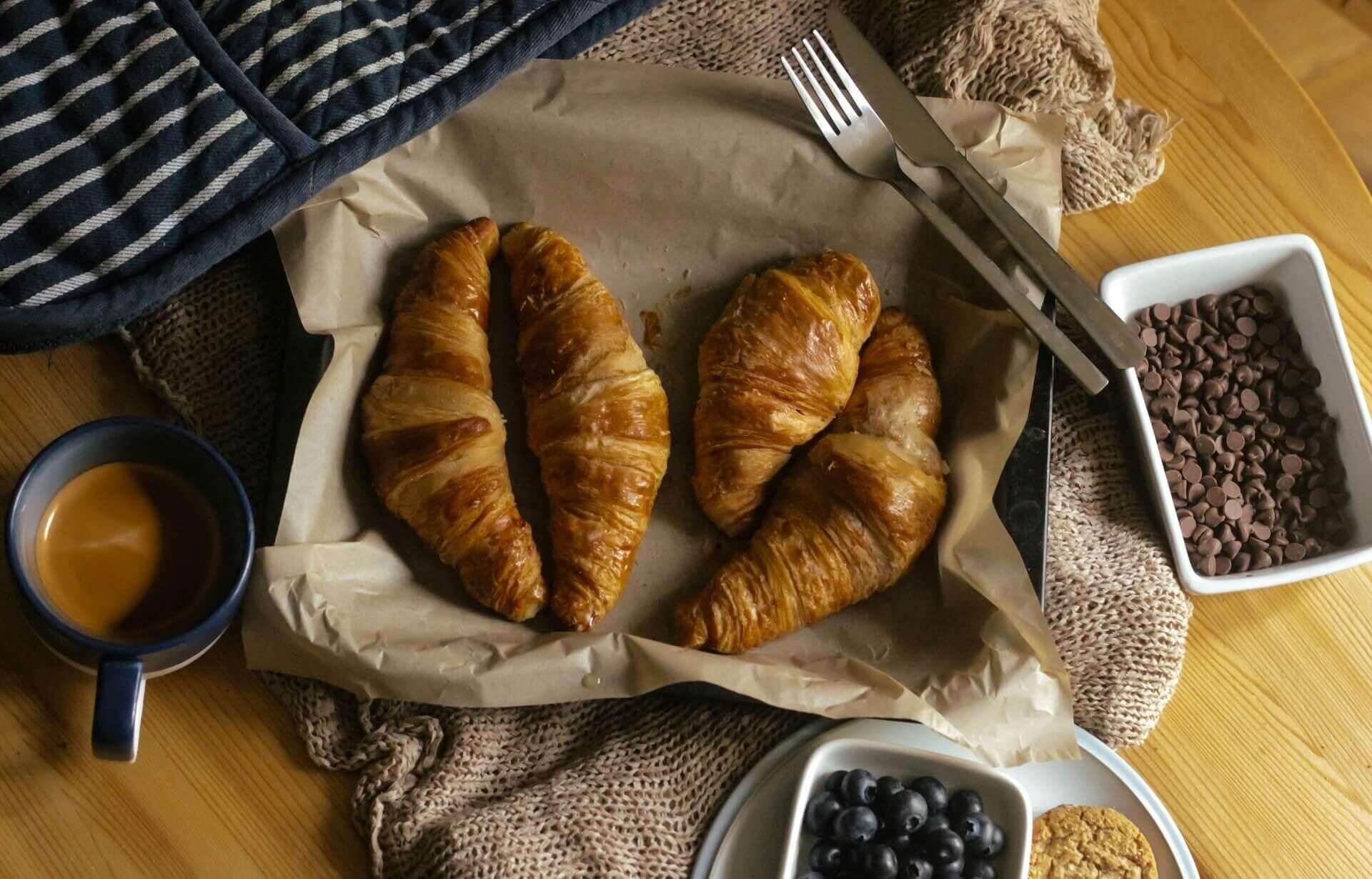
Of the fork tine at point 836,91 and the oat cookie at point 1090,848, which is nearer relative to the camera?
the oat cookie at point 1090,848

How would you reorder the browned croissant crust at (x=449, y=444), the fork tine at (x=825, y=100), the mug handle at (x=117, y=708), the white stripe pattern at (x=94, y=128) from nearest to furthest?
the mug handle at (x=117, y=708)
the white stripe pattern at (x=94, y=128)
the browned croissant crust at (x=449, y=444)
the fork tine at (x=825, y=100)

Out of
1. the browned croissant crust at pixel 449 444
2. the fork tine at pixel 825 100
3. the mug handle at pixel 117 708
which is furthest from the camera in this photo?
the fork tine at pixel 825 100

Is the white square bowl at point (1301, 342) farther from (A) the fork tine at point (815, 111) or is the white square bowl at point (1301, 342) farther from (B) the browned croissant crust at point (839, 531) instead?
(A) the fork tine at point (815, 111)

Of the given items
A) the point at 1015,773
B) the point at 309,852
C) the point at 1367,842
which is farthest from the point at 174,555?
the point at 1367,842

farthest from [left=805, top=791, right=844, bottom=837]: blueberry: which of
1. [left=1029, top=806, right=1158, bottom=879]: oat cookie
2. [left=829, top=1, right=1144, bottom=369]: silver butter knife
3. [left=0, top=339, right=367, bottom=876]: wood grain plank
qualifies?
[left=829, top=1, right=1144, bottom=369]: silver butter knife

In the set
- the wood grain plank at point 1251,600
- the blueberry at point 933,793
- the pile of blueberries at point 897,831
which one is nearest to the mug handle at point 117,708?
the pile of blueberries at point 897,831
